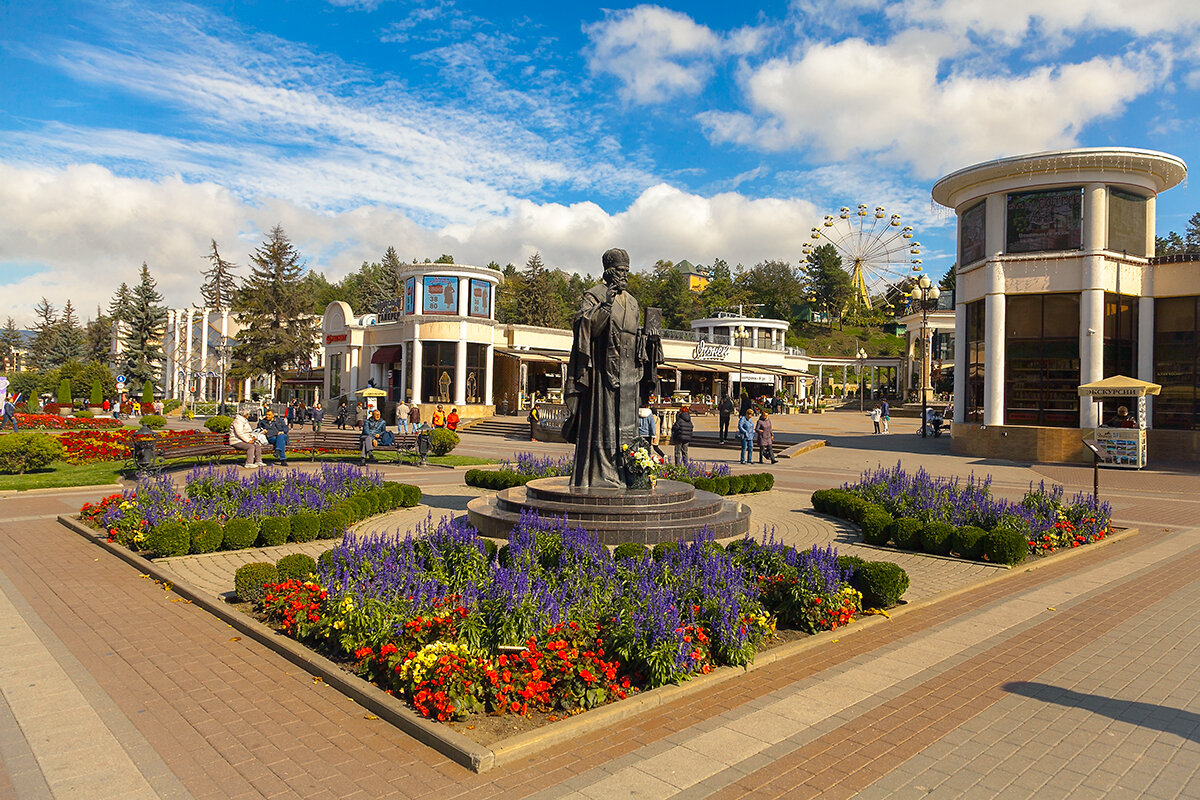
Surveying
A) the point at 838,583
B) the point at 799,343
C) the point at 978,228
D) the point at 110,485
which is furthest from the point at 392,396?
the point at 799,343

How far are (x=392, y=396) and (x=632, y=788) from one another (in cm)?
4429

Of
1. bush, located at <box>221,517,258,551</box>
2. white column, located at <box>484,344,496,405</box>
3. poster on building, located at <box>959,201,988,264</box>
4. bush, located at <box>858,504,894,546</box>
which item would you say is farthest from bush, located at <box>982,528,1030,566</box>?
white column, located at <box>484,344,496,405</box>

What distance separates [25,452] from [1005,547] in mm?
21473

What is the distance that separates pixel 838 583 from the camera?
7.10 meters

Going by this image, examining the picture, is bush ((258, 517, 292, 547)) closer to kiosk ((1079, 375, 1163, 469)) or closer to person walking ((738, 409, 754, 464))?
person walking ((738, 409, 754, 464))

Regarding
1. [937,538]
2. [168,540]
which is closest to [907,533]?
[937,538]

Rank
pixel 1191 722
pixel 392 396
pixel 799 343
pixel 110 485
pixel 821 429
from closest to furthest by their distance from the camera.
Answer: pixel 1191 722 → pixel 110 485 → pixel 821 429 → pixel 392 396 → pixel 799 343

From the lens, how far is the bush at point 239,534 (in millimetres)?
10133

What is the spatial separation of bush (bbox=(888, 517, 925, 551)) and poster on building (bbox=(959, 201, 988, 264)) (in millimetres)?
20403

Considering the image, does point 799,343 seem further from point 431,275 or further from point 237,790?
point 237,790

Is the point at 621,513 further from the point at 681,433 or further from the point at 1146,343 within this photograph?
the point at 1146,343

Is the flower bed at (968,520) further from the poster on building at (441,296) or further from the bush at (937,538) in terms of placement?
the poster on building at (441,296)

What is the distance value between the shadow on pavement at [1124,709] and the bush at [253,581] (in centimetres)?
660

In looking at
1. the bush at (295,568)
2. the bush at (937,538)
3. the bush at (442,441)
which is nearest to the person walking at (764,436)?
the bush at (442,441)
